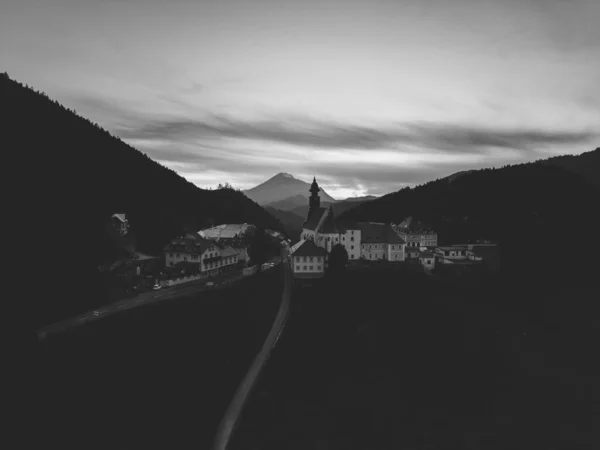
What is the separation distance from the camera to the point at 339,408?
32.7 meters

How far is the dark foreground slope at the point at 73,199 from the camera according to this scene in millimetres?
41391

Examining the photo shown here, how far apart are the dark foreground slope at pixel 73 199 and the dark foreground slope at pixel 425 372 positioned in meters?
26.4

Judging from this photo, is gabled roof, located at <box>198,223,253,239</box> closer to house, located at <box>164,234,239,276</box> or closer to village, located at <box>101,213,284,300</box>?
village, located at <box>101,213,284,300</box>

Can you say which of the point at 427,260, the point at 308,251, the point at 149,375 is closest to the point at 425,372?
the point at 308,251

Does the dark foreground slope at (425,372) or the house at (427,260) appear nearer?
the dark foreground slope at (425,372)

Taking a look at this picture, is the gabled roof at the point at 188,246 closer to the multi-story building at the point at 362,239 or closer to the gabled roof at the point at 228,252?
the gabled roof at the point at 228,252

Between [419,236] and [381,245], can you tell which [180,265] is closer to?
[381,245]

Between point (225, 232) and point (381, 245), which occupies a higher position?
point (225, 232)

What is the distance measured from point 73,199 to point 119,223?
9.34m

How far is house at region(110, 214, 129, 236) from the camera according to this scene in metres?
66.4

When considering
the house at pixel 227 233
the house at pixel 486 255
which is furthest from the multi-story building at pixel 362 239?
the house at pixel 227 233

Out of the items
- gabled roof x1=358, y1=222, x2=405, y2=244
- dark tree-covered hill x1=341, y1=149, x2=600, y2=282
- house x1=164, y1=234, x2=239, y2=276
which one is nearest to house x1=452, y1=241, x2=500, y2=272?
dark tree-covered hill x1=341, y1=149, x2=600, y2=282

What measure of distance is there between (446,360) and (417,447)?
15.3 meters

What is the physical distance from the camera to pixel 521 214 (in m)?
103
